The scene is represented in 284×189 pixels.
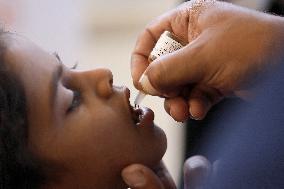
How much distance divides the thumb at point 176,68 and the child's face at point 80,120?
66mm

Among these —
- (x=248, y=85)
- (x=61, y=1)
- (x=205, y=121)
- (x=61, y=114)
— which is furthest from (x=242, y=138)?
(x=61, y=1)

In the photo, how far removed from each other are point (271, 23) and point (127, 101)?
1.02 ft

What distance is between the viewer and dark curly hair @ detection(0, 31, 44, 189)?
89 centimetres

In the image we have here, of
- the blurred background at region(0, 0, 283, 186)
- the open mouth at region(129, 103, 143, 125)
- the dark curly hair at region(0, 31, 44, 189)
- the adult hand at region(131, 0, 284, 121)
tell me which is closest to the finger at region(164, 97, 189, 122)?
the adult hand at region(131, 0, 284, 121)

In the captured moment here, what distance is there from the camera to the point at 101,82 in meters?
1.01

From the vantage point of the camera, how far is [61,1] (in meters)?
2.49

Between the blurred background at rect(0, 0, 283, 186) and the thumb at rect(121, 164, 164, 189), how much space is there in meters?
1.05

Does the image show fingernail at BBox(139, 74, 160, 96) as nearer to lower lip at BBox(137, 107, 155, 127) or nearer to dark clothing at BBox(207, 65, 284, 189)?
lower lip at BBox(137, 107, 155, 127)

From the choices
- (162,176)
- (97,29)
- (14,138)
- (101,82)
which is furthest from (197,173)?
(97,29)

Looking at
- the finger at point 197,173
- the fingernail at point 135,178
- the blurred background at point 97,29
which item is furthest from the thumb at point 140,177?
the blurred background at point 97,29

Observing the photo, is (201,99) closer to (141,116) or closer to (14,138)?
(141,116)

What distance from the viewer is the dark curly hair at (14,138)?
885 mm

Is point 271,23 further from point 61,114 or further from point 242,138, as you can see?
point 61,114

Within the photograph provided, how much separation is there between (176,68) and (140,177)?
0.71 ft
